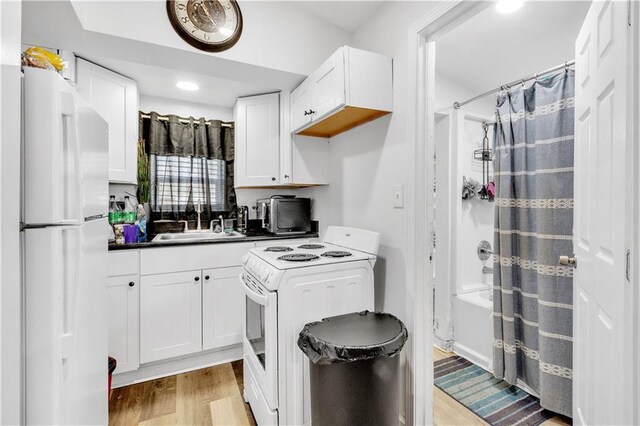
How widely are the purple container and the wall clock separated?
1267 mm

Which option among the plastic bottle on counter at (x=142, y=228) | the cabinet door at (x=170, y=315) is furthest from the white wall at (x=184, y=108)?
the cabinet door at (x=170, y=315)

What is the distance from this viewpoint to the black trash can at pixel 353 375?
117 cm

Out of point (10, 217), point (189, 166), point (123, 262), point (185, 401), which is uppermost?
point (189, 166)

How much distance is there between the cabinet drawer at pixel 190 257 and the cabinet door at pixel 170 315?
0.05 metres

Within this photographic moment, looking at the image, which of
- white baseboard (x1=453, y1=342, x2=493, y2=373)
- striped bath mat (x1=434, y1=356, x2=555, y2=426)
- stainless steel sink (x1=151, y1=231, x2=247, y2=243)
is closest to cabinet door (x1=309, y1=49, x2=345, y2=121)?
stainless steel sink (x1=151, y1=231, x2=247, y2=243)

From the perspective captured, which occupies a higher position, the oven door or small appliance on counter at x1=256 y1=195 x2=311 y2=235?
small appliance on counter at x1=256 y1=195 x2=311 y2=235

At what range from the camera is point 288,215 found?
8.52 feet

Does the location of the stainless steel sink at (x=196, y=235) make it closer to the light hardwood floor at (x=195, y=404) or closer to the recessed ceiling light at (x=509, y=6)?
the light hardwood floor at (x=195, y=404)

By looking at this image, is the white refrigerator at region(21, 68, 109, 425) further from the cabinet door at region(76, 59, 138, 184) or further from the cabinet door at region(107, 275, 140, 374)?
the cabinet door at region(76, 59, 138, 184)

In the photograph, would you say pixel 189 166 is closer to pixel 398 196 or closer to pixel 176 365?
pixel 176 365

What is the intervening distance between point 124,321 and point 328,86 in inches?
77.8

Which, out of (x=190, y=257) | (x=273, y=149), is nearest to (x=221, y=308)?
(x=190, y=257)

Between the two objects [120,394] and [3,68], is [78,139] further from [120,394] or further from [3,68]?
[120,394]

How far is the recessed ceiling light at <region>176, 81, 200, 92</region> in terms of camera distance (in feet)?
8.22
